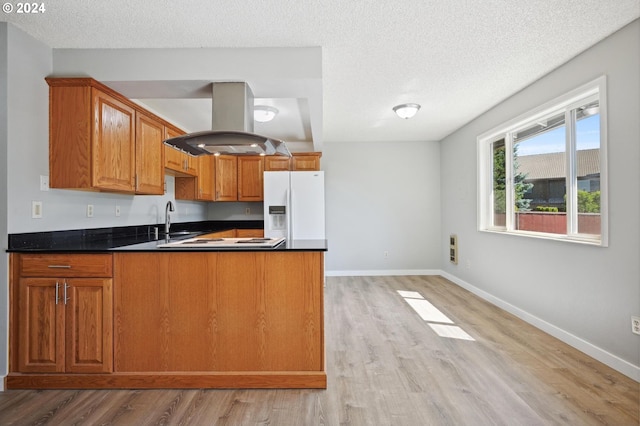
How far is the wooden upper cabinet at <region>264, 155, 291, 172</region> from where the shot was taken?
5.23 m

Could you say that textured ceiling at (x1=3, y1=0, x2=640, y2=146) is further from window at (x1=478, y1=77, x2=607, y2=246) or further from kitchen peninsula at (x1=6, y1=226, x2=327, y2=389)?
kitchen peninsula at (x1=6, y1=226, x2=327, y2=389)

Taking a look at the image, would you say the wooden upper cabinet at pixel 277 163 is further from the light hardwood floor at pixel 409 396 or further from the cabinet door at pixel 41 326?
the cabinet door at pixel 41 326

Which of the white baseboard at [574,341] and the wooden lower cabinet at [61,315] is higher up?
the wooden lower cabinet at [61,315]

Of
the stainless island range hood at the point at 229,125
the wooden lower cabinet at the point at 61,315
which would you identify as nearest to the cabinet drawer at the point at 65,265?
the wooden lower cabinet at the point at 61,315

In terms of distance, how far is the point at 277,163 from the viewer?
524 centimetres

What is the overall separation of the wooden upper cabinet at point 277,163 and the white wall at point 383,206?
33.3 inches

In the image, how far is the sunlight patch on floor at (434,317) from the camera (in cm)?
304

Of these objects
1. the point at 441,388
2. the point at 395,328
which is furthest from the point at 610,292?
the point at 395,328

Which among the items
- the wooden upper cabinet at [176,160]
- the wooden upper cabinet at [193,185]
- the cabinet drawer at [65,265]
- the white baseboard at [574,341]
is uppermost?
the wooden upper cabinet at [176,160]

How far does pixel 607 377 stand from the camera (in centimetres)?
222

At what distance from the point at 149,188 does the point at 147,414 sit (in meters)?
2.01

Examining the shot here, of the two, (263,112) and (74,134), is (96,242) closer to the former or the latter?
(74,134)

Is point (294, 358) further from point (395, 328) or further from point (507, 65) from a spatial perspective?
point (507, 65)

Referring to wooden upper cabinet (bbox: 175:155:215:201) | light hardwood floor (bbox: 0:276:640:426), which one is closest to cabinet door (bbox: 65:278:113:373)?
light hardwood floor (bbox: 0:276:640:426)
